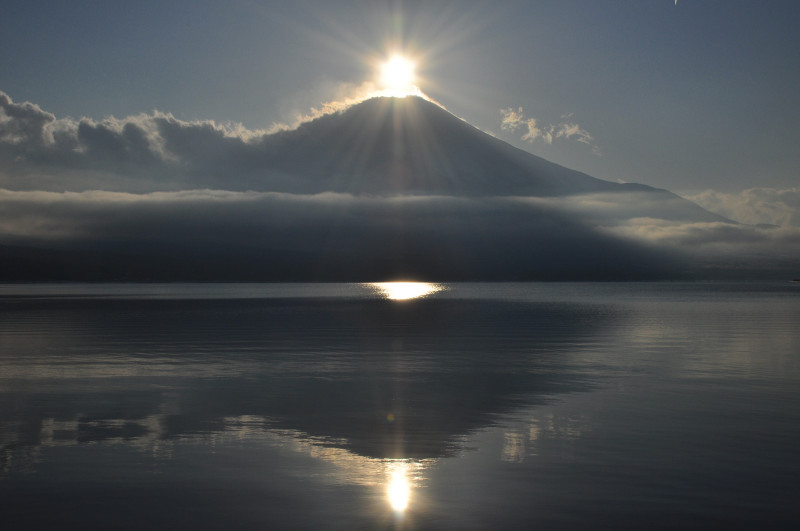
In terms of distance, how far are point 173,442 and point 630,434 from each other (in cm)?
1175

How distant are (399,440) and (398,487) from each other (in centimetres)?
472

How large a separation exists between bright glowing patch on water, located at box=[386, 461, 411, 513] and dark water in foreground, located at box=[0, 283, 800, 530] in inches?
2.8

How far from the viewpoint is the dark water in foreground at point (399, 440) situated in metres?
14.0

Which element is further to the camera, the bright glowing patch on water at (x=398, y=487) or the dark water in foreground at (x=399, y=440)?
the bright glowing patch on water at (x=398, y=487)

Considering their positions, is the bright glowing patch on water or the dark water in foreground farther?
the bright glowing patch on water

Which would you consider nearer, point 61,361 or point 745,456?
point 745,456

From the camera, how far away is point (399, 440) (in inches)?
795

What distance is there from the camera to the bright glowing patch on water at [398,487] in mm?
14297

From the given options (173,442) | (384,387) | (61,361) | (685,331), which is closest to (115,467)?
(173,442)

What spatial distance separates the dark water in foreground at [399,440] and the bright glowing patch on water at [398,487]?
2.8 inches

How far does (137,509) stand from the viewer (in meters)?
14.1

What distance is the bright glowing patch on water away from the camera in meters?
14.3

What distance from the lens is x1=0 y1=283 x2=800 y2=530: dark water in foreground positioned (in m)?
14.0

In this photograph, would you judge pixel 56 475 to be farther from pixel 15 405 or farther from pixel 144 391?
pixel 144 391
